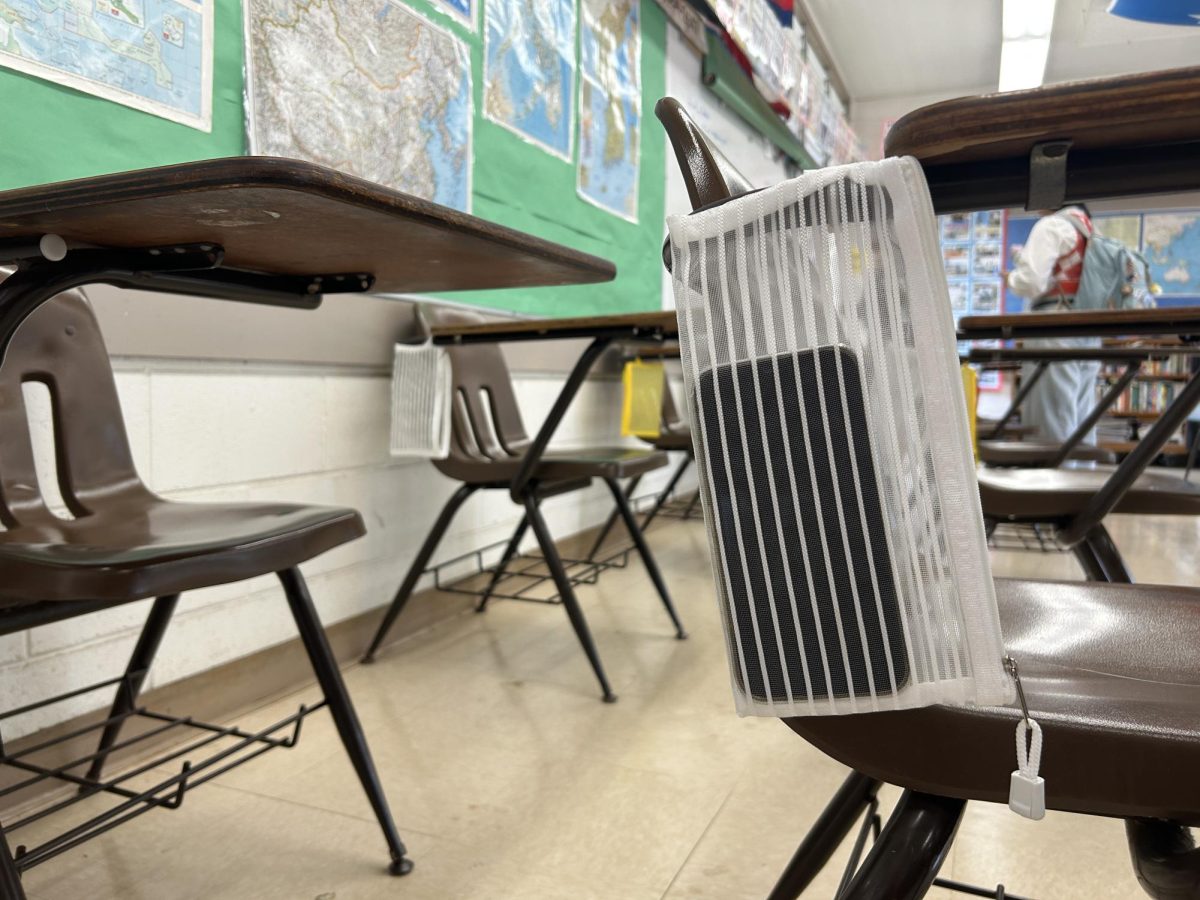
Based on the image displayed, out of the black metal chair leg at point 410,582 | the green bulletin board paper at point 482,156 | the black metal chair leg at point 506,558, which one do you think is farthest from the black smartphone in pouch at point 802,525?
the black metal chair leg at point 506,558

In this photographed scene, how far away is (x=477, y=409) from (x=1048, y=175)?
1.90 metres

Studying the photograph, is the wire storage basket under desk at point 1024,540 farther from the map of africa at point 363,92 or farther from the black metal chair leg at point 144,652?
the black metal chair leg at point 144,652

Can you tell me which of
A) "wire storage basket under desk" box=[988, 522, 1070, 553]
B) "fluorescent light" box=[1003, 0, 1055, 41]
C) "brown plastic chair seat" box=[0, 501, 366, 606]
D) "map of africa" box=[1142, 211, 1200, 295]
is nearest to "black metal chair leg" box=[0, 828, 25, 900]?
"brown plastic chair seat" box=[0, 501, 366, 606]

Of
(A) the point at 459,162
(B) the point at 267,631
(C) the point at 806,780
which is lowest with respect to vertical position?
(C) the point at 806,780

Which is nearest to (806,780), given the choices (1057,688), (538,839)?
(538,839)

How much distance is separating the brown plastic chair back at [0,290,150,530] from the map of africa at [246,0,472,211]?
0.57m

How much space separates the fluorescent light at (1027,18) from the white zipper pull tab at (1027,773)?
578 centimetres

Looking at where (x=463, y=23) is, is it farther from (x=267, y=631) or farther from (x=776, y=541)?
(x=776, y=541)

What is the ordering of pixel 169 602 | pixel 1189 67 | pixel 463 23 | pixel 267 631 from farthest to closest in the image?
pixel 463 23 < pixel 267 631 < pixel 169 602 < pixel 1189 67

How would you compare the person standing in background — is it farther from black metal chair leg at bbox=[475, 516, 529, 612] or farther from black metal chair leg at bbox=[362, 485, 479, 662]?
A: black metal chair leg at bbox=[362, 485, 479, 662]

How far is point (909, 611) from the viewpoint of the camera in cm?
45

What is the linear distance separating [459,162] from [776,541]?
1958 mm

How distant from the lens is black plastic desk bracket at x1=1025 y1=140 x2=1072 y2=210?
0.46 meters

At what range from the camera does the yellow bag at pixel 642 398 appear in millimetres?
1982
